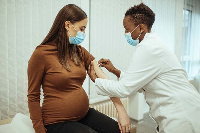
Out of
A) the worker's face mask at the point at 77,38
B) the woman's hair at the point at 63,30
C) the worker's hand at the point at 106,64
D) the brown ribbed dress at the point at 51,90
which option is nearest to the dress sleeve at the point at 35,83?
the brown ribbed dress at the point at 51,90

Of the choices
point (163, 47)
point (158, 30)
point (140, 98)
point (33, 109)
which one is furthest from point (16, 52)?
point (158, 30)

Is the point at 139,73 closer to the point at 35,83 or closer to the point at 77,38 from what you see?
the point at 77,38

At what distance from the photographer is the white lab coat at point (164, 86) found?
1.16 m

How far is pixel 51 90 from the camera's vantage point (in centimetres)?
121

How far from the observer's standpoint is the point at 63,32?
129 centimetres

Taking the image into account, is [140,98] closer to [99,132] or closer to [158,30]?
[158,30]

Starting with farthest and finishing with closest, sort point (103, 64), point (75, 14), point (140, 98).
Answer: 1. point (140, 98)
2. point (103, 64)
3. point (75, 14)

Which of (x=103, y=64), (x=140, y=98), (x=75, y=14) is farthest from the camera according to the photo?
(x=140, y=98)

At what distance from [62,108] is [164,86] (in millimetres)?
700

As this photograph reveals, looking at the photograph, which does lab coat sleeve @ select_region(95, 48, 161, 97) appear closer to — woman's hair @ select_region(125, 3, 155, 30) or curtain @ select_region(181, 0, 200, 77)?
woman's hair @ select_region(125, 3, 155, 30)

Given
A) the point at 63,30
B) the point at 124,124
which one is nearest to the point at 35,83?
the point at 63,30

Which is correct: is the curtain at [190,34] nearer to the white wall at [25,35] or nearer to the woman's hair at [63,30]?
the white wall at [25,35]

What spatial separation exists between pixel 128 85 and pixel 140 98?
2.22 metres

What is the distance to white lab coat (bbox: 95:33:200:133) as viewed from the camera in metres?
1.16
